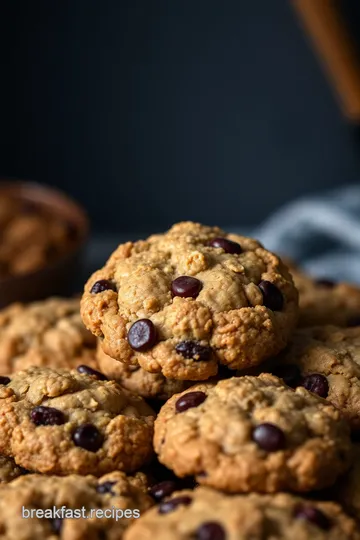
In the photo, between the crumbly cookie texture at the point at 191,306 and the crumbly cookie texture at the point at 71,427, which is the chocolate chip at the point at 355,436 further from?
the crumbly cookie texture at the point at 71,427

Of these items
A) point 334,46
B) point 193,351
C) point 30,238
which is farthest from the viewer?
point 334,46

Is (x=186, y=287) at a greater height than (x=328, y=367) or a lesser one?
greater

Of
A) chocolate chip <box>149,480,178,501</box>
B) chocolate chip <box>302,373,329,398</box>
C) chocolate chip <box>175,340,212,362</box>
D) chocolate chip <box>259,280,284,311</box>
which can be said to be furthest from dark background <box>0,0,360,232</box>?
chocolate chip <box>149,480,178,501</box>

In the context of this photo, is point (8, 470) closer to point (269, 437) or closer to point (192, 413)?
point (192, 413)

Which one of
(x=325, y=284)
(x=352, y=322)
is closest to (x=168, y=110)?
(x=325, y=284)

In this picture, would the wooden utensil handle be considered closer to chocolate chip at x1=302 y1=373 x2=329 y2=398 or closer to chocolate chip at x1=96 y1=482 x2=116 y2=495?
chocolate chip at x1=302 y1=373 x2=329 y2=398
